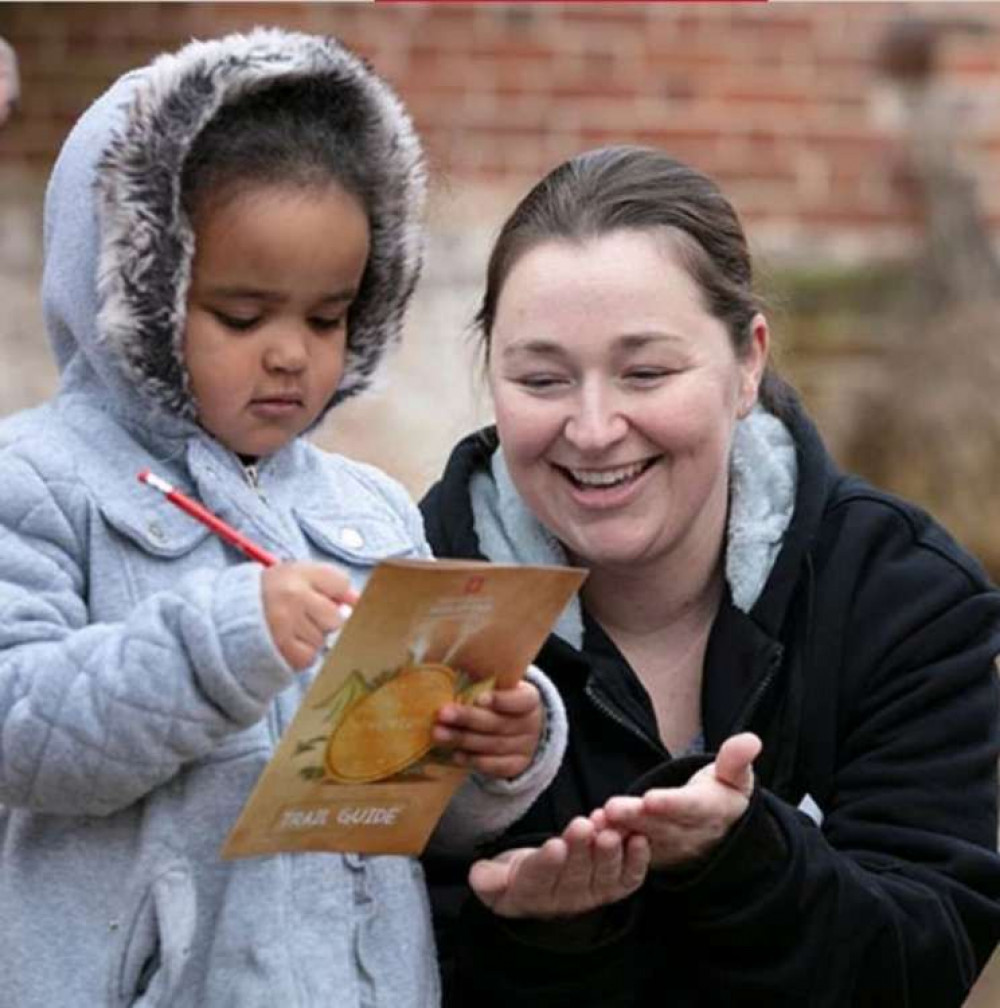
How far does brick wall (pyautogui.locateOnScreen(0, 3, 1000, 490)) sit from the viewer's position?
606 centimetres

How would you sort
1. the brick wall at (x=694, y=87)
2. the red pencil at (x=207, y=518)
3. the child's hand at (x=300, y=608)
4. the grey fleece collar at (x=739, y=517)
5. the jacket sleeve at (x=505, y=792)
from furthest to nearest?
the brick wall at (x=694, y=87)
the grey fleece collar at (x=739, y=517)
the jacket sleeve at (x=505, y=792)
the red pencil at (x=207, y=518)
the child's hand at (x=300, y=608)

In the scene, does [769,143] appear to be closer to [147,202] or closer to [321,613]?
[147,202]

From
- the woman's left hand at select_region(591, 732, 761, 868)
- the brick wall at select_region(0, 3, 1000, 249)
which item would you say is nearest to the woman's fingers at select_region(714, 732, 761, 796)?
the woman's left hand at select_region(591, 732, 761, 868)

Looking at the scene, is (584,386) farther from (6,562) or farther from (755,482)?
(6,562)

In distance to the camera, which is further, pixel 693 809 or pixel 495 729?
pixel 693 809

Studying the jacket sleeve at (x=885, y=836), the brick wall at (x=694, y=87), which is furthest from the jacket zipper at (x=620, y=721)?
the brick wall at (x=694, y=87)

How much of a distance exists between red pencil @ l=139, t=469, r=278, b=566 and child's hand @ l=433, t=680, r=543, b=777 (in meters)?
0.22

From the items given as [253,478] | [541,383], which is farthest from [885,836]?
[253,478]

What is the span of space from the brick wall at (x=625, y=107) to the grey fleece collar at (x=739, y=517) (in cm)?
248

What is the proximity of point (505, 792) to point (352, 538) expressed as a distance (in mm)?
281

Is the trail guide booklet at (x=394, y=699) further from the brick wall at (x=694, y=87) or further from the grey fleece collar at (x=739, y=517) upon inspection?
the brick wall at (x=694, y=87)

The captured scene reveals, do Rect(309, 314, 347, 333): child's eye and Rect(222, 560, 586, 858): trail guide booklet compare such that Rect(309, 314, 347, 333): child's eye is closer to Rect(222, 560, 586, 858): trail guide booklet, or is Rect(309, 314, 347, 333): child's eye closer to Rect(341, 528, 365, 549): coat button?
Rect(341, 528, 365, 549): coat button

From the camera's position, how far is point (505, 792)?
302 cm

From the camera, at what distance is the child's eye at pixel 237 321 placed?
2.88 metres
